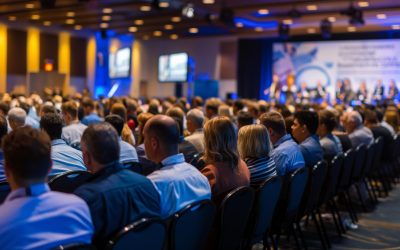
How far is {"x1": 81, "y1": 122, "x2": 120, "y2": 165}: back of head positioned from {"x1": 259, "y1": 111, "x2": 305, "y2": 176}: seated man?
203 centimetres

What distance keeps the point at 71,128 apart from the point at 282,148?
8.69 ft

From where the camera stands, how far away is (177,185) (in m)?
2.63

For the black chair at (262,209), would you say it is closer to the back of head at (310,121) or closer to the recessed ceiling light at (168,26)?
the back of head at (310,121)

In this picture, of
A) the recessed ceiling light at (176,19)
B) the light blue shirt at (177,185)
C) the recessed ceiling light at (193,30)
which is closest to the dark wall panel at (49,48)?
the recessed ceiling light at (193,30)

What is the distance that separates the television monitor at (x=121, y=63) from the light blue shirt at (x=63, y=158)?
1316cm

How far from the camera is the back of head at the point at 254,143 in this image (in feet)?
11.6

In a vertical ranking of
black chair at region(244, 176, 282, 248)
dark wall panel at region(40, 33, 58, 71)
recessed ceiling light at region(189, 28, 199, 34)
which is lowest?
black chair at region(244, 176, 282, 248)

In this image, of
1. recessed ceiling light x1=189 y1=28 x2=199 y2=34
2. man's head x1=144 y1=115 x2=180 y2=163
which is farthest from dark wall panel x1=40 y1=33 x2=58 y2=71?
man's head x1=144 y1=115 x2=180 y2=163

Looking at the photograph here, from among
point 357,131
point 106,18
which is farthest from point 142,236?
point 106,18

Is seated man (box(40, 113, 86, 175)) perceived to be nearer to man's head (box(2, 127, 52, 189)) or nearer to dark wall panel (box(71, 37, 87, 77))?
man's head (box(2, 127, 52, 189))

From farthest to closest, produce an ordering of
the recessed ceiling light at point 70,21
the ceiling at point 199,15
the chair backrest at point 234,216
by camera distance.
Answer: the recessed ceiling light at point 70,21 < the ceiling at point 199,15 < the chair backrest at point 234,216

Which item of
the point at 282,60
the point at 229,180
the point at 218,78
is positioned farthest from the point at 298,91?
the point at 229,180

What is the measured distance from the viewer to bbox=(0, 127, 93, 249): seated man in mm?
1723

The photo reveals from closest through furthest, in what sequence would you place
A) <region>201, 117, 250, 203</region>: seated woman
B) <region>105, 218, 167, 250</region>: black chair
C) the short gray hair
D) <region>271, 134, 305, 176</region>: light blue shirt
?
<region>105, 218, 167, 250</region>: black chair, <region>201, 117, 250, 203</region>: seated woman, <region>271, 134, 305, 176</region>: light blue shirt, the short gray hair
